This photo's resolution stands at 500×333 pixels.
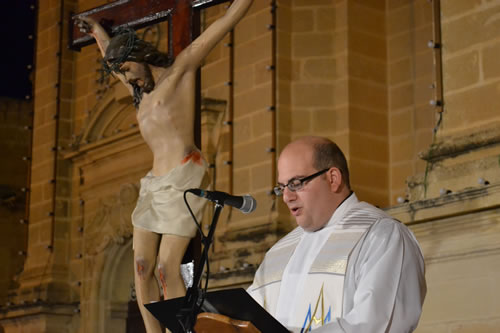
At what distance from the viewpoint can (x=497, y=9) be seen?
644cm

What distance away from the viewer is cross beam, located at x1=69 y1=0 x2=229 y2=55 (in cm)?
566

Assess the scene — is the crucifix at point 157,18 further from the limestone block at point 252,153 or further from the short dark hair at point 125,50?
the limestone block at point 252,153

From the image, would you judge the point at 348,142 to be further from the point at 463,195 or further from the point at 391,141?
→ the point at 463,195

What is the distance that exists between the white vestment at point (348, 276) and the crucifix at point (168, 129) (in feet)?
4.00

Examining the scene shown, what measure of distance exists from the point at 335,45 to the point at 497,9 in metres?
2.79

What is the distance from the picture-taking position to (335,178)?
384 centimetres

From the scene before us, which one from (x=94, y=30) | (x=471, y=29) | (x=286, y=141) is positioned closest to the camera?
(x=94, y=30)

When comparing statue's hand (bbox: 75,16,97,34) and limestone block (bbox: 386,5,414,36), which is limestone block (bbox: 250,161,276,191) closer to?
limestone block (bbox: 386,5,414,36)

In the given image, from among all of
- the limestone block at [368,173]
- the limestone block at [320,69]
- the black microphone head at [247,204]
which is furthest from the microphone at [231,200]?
the limestone block at [320,69]

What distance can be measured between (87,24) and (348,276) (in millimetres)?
2946

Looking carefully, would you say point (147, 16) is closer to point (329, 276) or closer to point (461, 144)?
point (461, 144)

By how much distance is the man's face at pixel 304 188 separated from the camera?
149 inches

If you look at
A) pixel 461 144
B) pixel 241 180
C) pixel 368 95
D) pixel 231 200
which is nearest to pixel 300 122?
pixel 368 95

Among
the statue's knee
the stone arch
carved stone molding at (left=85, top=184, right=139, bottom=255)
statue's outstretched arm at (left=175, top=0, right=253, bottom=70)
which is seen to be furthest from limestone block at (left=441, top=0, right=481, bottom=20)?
the stone arch
